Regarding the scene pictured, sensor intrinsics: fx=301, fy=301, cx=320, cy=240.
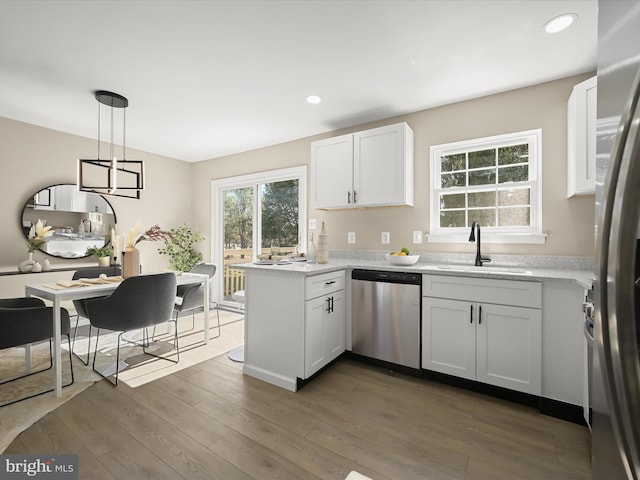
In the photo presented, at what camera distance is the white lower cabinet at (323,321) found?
2.26 meters

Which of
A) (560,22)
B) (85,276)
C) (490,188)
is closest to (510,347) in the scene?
(490,188)

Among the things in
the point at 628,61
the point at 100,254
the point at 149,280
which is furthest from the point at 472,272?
the point at 100,254

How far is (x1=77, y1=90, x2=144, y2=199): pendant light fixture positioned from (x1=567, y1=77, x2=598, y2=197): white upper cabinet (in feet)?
11.6

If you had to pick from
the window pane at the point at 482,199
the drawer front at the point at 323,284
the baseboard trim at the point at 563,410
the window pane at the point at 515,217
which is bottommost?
the baseboard trim at the point at 563,410

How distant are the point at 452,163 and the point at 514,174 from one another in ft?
1.77

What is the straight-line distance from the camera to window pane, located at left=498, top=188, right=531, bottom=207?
2625 mm

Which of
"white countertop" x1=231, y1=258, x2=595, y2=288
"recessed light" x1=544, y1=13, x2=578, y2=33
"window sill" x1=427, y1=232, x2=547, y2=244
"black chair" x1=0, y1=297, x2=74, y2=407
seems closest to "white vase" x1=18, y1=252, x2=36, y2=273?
"black chair" x1=0, y1=297, x2=74, y2=407

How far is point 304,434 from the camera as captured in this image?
175cm

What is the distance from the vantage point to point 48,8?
5.67 ft

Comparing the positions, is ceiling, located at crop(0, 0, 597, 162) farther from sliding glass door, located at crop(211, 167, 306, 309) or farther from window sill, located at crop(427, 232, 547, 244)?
window sill, located at crop(427, 232, 547, 244)

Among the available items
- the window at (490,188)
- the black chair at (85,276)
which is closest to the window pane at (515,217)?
the window at (490,188)

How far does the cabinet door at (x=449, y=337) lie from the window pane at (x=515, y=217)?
990 mm

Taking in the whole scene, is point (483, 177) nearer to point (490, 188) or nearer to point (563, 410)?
point (490, 188)

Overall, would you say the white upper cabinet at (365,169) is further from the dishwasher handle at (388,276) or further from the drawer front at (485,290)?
the drawer front at (485,290)
